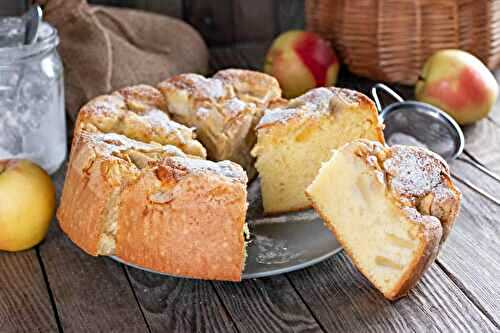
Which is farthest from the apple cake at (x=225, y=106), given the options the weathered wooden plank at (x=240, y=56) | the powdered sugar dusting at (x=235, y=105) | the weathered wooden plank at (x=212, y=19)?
the weathered wooden plank at (x=212, y=19)

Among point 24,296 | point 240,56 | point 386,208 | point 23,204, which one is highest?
point 386,208

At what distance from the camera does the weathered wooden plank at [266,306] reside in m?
1.54

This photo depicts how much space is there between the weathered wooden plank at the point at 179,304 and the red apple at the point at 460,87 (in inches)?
40.2

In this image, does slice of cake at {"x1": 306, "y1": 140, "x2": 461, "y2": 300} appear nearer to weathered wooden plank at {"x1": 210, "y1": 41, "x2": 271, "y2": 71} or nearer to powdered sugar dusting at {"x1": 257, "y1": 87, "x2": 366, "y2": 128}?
powdered sugar dusting at {"x1": 257, "y1": 87, "x2": 366, "y2": 128}

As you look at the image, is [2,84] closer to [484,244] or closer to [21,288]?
[21,288]

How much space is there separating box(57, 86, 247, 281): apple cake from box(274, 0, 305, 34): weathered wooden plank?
4.50 ft

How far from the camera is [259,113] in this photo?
1.92 metres

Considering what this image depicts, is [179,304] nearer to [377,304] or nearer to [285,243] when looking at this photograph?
[285,243]

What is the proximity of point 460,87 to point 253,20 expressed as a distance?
95 cm

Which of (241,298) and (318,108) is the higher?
(318,108)

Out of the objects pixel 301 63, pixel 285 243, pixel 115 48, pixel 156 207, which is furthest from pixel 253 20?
pixel 156 207

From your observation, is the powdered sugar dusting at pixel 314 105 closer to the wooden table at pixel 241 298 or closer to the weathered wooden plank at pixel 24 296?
the wooden table at pixel 241 298

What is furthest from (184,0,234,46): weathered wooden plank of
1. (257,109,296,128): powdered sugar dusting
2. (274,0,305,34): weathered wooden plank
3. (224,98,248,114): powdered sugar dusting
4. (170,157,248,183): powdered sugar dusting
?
(170,157,248,183): powdered sugar dusting

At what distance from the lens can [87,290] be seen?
1644 millimetres
